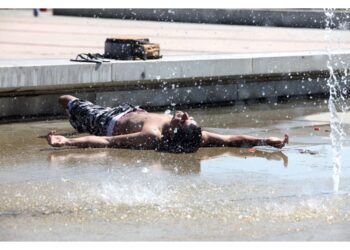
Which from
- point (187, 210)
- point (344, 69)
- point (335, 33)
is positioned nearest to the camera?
point (187, 210)

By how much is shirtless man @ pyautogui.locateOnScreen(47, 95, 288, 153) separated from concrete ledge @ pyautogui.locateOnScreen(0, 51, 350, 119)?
113 cm

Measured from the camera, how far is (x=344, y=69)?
12.3 m

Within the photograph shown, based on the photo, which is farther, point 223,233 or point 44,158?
point 44,158

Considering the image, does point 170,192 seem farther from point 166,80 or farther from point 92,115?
point 166,80

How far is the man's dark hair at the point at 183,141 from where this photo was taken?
25.1 feet

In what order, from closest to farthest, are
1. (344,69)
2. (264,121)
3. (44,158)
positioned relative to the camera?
(44,158)
(264,121)
(344,69)

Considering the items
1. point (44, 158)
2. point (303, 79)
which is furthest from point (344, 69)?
point (44, 158)

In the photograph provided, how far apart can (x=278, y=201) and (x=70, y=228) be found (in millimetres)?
1335

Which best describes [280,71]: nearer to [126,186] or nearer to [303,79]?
[303,79]

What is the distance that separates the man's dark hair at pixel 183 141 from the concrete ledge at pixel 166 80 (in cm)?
187

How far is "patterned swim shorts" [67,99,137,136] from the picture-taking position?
322 inches

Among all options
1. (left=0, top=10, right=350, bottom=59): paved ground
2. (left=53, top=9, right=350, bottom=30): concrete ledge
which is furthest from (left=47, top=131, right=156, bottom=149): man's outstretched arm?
(left=53, top=9, right=350, bottom=30): concrete ledge

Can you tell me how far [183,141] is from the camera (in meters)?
7.71

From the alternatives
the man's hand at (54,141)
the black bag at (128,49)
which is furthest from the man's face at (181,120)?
the black bag at (128,49)
